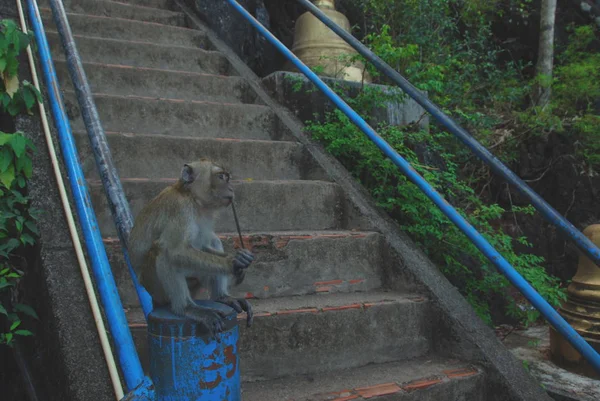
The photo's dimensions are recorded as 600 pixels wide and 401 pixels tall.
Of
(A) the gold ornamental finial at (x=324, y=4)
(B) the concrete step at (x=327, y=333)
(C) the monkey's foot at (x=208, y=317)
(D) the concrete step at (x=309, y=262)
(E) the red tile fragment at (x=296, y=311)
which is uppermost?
(A) the gold ornamental finial at (x=324, y=4)

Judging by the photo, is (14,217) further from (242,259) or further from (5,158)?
(242,259)

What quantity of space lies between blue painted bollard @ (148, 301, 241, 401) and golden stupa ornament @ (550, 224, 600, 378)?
244 cm

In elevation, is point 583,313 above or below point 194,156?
below

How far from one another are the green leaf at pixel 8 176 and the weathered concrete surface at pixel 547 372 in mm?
3140

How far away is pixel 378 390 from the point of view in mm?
2174

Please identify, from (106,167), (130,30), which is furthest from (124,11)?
(106,167)

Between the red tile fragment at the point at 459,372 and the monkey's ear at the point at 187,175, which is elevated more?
the monkey's ear at the point at 187,175

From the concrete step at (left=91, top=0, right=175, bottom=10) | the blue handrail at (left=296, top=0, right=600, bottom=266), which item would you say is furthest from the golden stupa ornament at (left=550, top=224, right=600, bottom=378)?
the concrete step at (left=91, top=0, right=175, bottom=10)

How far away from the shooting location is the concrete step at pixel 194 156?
3186 millimetres

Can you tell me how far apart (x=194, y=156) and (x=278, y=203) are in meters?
0.69

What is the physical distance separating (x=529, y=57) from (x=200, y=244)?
25.6 ft

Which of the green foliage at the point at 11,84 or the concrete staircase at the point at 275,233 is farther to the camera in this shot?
the green foliage at the point at 11,84

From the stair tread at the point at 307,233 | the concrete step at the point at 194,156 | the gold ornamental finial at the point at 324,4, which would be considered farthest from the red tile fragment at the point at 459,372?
the gold ornamental finial at the point at 324,4

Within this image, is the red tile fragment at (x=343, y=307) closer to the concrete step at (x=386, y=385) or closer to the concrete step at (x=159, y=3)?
the concrete step at (x=386, y=385)
